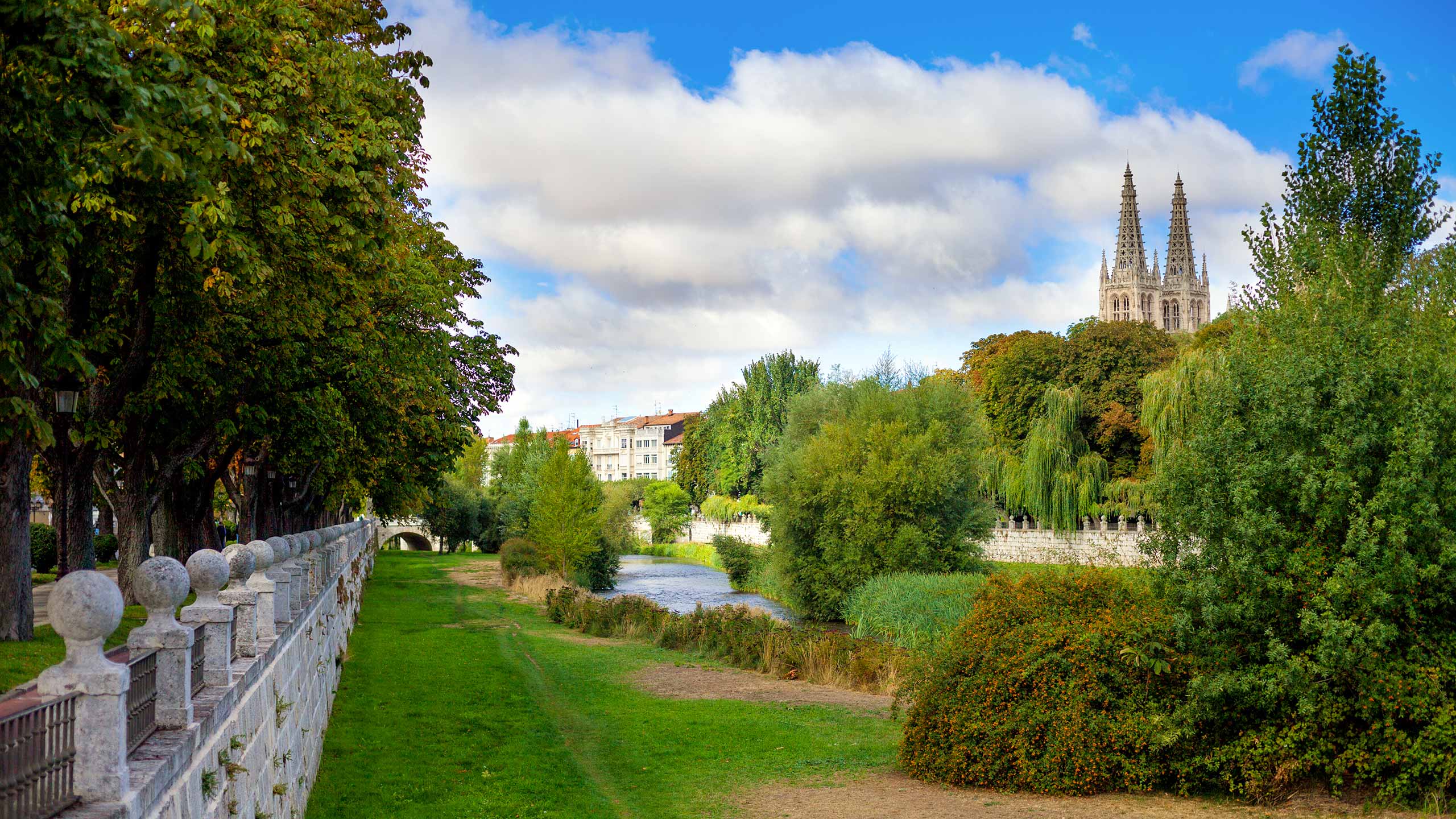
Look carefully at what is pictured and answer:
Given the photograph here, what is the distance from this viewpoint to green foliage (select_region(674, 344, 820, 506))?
79875 millimetres

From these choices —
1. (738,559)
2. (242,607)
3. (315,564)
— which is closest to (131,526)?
(315,564)

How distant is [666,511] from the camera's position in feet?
300

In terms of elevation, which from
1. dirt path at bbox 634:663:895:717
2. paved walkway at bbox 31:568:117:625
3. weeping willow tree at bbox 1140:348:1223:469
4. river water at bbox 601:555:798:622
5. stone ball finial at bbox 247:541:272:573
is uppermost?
weeping willow tree at bbox 1140:348:1223:469

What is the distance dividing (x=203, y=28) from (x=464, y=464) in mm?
95873

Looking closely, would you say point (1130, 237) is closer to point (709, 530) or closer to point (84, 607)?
point (709, 530)

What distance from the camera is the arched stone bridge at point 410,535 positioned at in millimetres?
81262

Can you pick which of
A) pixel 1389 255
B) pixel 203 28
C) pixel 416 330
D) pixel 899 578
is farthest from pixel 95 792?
pixel 899 578

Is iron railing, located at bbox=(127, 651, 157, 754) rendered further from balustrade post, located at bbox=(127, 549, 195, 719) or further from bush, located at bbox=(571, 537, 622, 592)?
bush, located at bbox=(571, 537, 622, 592)

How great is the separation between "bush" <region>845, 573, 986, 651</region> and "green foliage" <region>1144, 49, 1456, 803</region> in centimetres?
1198

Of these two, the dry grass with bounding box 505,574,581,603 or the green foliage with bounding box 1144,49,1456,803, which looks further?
the dry grass with bounding box 505,574,581,603

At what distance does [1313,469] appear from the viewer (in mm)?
11070

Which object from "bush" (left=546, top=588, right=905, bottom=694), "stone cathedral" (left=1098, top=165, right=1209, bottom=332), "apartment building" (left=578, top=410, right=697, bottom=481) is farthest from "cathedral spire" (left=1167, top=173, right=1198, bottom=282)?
"bush" (left=546, top=588, right=905, bottom=694)

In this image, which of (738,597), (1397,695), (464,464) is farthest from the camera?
(464,464)

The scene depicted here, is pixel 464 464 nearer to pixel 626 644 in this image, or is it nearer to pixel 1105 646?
pixel 626 644
